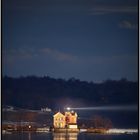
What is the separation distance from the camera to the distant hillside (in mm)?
4973

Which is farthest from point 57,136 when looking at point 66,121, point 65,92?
point 65,92

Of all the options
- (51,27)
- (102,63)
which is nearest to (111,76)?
(102,63)

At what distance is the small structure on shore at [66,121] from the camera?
16.3 ft

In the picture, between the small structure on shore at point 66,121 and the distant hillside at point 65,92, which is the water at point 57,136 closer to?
the small structure on shore at point 66,121

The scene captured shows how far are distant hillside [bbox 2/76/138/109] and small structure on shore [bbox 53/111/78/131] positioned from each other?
0.05 metres

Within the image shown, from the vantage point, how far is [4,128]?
496cm

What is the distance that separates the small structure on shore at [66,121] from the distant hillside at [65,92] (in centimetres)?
5

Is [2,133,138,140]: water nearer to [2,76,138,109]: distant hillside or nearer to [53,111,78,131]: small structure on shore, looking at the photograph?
[53,111,78,131]: small structure on shore

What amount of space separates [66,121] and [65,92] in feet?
0.47

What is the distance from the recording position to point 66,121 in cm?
498

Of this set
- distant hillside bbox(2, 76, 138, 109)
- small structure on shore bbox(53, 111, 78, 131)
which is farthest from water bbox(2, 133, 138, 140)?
distant hillside bbox(2, 76, 138, 109)

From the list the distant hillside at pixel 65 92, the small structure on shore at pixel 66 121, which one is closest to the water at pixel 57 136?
the small structure on shore at pixel 66 121

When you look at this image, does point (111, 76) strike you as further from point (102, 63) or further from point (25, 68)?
point (25, 68)

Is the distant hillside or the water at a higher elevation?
the distant hillside
